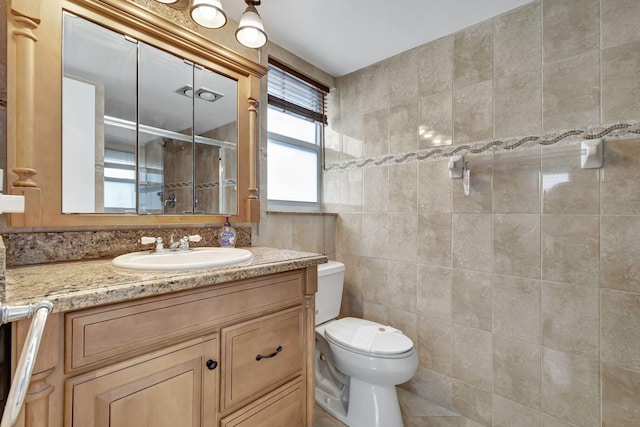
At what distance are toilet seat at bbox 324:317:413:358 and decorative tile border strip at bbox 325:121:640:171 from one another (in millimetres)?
1028

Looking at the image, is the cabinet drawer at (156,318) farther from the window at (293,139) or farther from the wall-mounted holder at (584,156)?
the wall-mounted holder at (584,156)

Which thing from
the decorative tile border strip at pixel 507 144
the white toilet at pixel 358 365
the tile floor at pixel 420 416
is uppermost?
the decorative tile border strip at pixel 507 144

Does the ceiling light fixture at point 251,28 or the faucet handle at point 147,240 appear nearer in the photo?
the faucet handle at point 147,240

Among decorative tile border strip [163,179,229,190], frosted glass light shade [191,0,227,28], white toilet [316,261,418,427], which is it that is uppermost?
frosted glass light shade [191,0,227,28]

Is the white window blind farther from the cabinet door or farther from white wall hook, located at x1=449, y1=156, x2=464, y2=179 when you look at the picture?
the cabinet door

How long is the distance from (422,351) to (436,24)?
189cm

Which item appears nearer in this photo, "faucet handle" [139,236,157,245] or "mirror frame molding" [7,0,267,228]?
"mirror frame molding" [7,0,267,228]

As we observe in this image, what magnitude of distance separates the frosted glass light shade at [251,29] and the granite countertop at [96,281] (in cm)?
103

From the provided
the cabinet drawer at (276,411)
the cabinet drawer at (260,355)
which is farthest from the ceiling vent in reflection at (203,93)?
the cabinet drawer at (276,411)

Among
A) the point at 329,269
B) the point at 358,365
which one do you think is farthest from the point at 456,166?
the point at 358,365

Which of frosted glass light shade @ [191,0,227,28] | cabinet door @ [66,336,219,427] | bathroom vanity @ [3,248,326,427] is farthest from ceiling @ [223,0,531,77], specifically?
cabinet door @ [66,336,219,427]

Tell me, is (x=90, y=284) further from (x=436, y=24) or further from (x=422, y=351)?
(x=436, y=24)

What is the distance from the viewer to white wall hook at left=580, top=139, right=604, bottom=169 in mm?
1299

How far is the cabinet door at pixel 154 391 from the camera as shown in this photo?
0.73 meters
